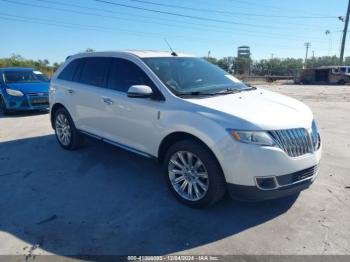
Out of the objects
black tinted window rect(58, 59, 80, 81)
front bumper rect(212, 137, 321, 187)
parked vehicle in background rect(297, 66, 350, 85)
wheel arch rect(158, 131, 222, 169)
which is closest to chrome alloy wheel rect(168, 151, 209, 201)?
wheel arch rect(158, 131, 222, 169)

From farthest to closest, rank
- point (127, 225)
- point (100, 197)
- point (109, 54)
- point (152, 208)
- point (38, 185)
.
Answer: point (109, 54) < point (38, 185) < point (100, 197) < point (152, 208) < point (127, 225)

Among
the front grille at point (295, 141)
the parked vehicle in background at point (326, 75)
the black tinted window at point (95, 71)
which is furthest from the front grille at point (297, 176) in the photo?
the parked vehicle in background at point (326, 75)

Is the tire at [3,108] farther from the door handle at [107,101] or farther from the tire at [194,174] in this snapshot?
the tire at [194,174]

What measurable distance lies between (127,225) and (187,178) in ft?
2.96

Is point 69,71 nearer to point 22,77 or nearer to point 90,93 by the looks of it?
point 90,93

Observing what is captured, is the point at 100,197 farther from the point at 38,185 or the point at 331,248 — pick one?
the point at 331,248

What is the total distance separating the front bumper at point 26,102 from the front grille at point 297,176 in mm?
8942

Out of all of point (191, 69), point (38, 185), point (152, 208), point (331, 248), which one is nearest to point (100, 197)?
point (152, 208)

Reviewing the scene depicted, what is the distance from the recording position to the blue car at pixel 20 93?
32.7 feet

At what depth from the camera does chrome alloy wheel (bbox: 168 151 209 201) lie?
12.1 feet

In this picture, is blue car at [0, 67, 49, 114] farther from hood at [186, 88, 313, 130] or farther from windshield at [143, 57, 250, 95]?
hood at [186, 88, 313, 130]

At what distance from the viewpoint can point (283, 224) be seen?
344cm

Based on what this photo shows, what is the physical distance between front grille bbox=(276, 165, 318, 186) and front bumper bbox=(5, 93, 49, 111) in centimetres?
894

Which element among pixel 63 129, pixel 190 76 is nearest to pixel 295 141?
pixel 190 76
